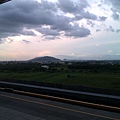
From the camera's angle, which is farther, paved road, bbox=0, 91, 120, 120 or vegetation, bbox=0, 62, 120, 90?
vegetation, bbox=0, 62, 120, 90

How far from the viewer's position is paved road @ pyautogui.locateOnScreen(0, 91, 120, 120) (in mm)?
6734

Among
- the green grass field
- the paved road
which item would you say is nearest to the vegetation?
the green grass field

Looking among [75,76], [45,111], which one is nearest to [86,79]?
[75,76]

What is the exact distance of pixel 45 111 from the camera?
293 inches

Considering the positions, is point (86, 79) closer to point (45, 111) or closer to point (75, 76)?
point (75, 76)

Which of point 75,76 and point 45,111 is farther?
point 75,76

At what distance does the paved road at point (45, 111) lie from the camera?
673cm

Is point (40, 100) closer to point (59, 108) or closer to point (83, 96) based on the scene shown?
point (59, 108)

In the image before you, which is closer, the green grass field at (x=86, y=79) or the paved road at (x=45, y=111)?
the paved road at (x=45, y=111)

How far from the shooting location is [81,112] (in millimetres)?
7125

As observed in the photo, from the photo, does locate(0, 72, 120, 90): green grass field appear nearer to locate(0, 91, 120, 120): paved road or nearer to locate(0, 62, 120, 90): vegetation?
locate(0, 62, 120, 90): vegetation

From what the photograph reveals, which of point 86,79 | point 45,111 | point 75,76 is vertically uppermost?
point 45,111

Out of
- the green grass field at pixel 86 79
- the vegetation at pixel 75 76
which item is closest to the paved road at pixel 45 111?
the vegetation at pixel 75 76

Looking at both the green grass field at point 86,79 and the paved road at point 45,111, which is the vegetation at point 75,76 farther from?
the paved road at point 45,111
